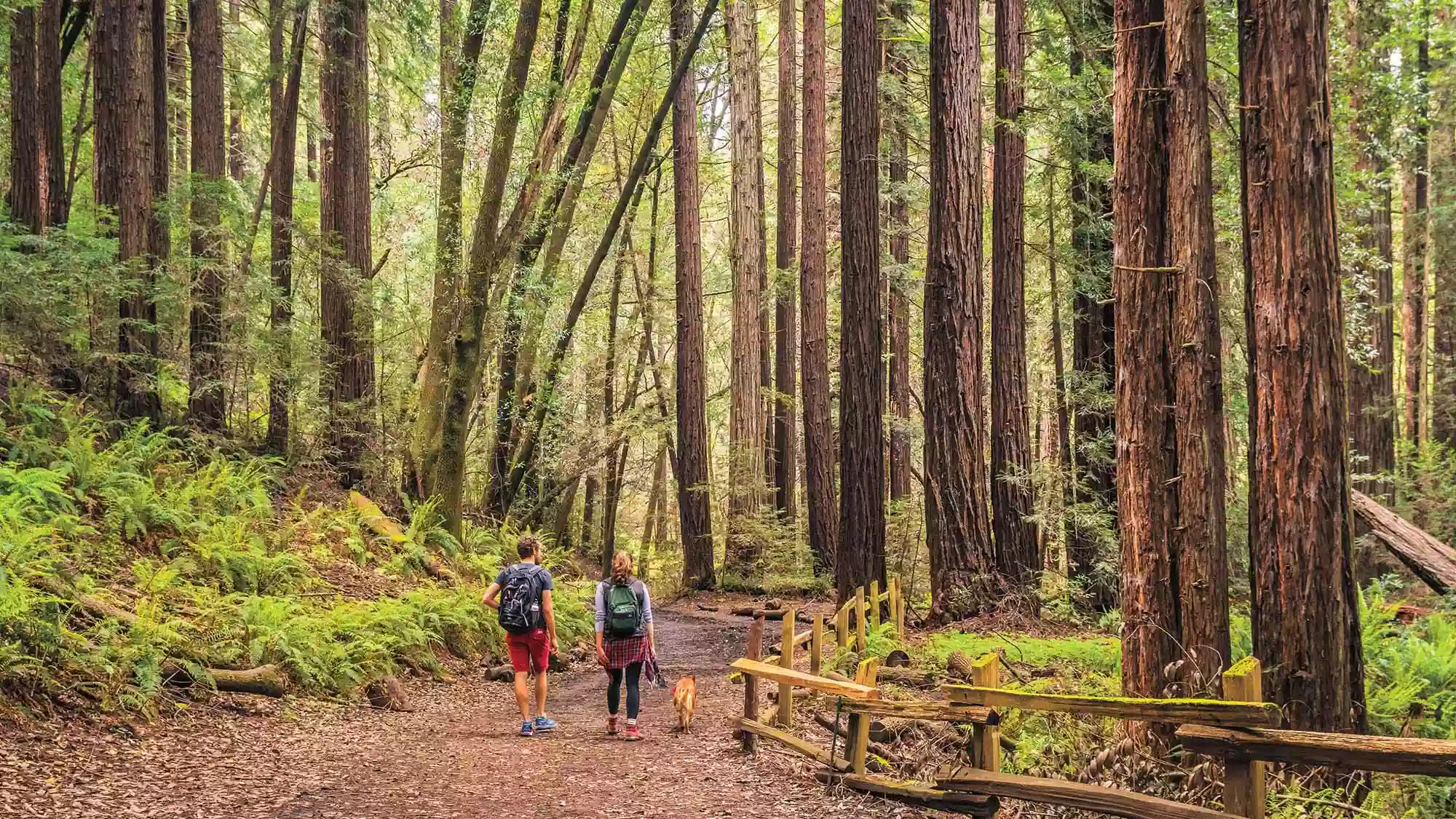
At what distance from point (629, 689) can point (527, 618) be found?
3.97ft

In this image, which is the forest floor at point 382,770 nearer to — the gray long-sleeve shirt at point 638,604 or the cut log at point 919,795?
the cut log at point 919,795

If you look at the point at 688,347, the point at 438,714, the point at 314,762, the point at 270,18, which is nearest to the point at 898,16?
the point at 688,347

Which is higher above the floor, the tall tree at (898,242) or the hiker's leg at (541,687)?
the tall tree at (898,242)

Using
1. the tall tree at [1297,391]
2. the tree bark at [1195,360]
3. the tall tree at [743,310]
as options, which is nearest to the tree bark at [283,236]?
the tall tree at [743,310]

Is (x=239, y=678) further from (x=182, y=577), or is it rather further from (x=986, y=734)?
(x=986, y=734)

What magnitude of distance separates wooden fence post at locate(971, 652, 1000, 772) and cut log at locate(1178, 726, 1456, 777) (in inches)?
57.1

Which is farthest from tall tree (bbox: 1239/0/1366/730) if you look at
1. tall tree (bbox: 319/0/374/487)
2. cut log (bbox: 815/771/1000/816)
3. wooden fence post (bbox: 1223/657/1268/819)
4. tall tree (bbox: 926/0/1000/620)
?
tall tree (bbox: 319/0/374/487)

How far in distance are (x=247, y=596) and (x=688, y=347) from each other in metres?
12.4

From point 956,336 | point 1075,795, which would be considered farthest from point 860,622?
point 1075,795

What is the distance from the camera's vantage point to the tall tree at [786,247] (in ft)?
79.8

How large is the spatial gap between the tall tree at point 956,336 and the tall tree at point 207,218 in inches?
415

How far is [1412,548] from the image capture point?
1256cm

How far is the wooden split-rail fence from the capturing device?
15.1 ft

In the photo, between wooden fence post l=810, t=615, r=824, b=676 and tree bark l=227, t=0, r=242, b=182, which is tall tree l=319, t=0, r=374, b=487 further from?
wooden fence post l=810, t=615, r=824, b=676
